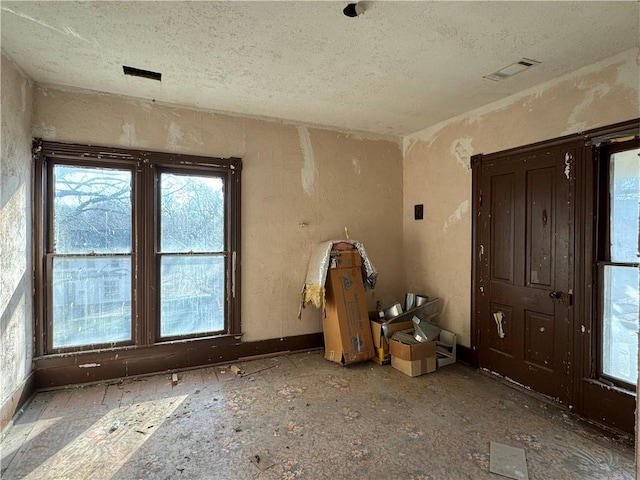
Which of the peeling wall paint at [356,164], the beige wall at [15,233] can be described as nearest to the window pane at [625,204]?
the peeling wall paint at [356,164]

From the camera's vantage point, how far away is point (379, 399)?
→ 2.87m

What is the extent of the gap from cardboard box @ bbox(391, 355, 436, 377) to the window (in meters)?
1.77

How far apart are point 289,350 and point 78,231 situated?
2.47 meters

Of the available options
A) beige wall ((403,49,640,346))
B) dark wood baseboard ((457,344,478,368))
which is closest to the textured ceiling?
beige wall ((403,49,640,346))

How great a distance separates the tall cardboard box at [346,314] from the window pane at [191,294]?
118 centimetres

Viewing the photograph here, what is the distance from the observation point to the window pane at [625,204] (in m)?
2.35

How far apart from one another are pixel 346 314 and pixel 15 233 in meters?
2.93

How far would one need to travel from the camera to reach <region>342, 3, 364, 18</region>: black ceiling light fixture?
74.6 inches

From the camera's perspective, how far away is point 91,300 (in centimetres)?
316

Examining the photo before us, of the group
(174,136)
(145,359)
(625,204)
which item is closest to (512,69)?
(625,204)

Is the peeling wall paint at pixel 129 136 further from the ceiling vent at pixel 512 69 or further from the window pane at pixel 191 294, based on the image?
the ceiling vent at pixel 512 69

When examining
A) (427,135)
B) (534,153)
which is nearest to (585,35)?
(534,153)

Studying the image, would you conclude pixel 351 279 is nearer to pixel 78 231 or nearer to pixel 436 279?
pixel 436 279

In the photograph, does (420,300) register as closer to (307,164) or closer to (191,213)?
(307,164)
